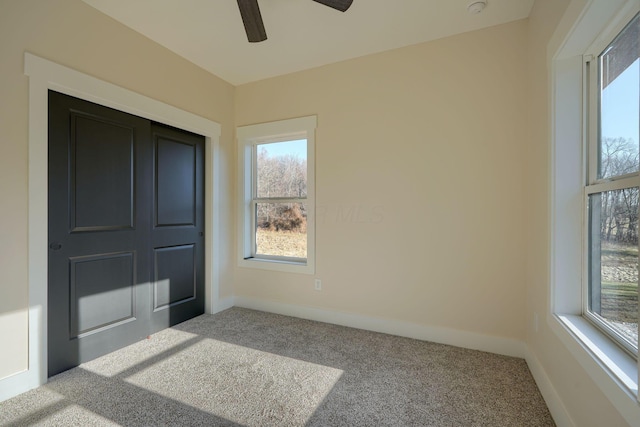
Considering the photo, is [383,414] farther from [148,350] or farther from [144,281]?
[144,281]

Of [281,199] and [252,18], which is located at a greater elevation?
[252,18]

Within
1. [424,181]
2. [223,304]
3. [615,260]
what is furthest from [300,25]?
[223,304]

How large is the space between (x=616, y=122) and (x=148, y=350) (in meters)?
3.37

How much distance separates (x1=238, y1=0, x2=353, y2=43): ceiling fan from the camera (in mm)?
1796

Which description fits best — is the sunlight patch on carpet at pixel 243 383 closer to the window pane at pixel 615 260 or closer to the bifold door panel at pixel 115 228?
the bifold door panel at pixel 115 228

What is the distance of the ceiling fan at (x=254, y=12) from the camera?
5.89 feet

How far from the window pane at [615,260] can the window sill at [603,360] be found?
0.08m

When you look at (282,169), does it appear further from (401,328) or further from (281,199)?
(401,328)

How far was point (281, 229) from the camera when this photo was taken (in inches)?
137

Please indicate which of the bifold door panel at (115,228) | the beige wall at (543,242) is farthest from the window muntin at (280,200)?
the beige wall at (543,242)

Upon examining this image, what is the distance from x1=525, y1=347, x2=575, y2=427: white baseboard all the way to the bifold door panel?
→ 3.08 m

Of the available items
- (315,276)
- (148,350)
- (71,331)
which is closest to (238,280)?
(315,276)

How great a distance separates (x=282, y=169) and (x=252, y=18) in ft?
5.67

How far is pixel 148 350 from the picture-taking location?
242 cm
